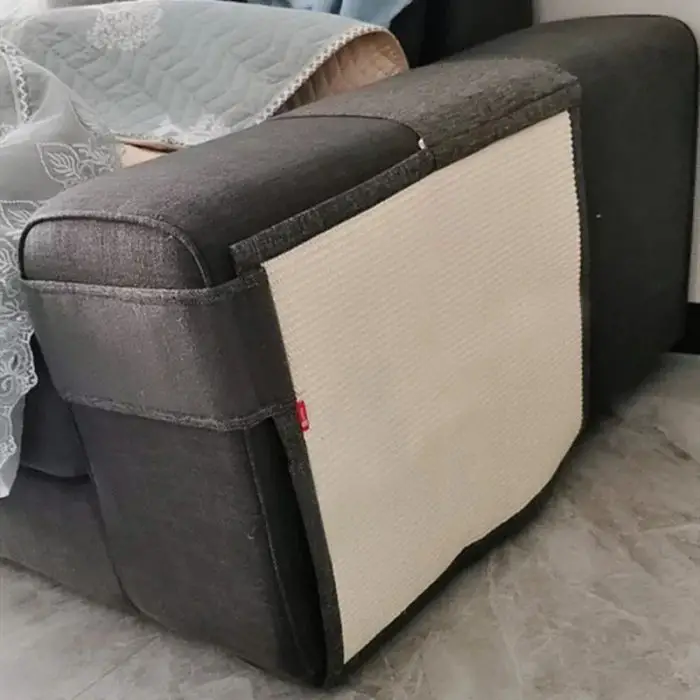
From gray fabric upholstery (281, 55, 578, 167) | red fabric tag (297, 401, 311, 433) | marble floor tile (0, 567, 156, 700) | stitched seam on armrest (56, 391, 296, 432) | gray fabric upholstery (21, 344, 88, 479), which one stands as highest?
gray fabric upholstery (281, 55, 578, 167)

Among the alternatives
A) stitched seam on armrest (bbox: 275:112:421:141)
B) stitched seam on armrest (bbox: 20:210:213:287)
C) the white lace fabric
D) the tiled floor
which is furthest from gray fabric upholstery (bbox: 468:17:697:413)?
stitched seam on armrest (bbox: 20:210:213:287)

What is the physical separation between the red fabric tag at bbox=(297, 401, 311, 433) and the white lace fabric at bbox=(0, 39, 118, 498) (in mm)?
290

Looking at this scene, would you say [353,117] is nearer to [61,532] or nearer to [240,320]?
[240,320]

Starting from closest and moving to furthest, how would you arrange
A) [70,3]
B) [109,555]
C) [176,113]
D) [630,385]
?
[109,555] → [176,113] → [630,385] → [70,3]

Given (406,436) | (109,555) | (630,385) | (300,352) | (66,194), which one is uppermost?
(66,194)

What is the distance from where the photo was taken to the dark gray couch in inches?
34.5

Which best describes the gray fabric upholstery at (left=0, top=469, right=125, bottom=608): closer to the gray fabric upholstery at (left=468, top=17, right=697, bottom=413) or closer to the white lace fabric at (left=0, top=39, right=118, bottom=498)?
the white lace fabric at (left=0, top=39, right=118, bottom=498)

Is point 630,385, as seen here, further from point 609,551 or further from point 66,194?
point 66,194

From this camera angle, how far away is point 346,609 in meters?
1.00

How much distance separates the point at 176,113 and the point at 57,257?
0.48 m

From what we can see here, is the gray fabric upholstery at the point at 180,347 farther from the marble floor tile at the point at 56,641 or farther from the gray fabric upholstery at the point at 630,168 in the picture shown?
the gray fabric upholstery at the point at 630,168

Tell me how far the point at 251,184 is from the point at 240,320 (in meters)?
0.12

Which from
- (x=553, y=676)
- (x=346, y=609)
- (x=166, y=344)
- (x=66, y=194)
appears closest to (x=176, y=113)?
(x=66, y=194)

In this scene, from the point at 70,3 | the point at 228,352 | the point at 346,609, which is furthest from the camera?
the point at 70,3
